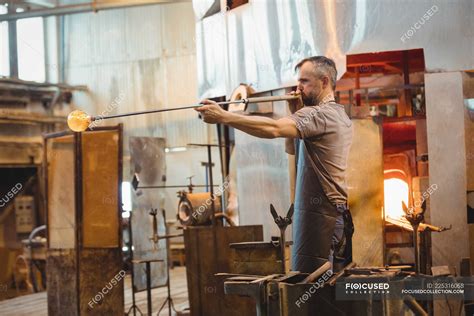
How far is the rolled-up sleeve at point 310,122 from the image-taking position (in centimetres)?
441

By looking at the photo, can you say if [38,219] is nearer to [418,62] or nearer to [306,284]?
[418,62]

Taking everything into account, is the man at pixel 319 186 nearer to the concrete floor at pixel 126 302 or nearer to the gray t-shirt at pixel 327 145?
the gray t-shirt at pixel 327 145

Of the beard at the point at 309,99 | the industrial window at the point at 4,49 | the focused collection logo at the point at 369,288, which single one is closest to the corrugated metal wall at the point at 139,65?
the industrial window at the point at 4,49

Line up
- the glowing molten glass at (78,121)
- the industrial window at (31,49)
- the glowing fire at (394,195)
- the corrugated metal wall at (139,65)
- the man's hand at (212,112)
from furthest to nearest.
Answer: the corrugated metal wall at (139,65), the industrial window at (31,49), the glowing fire at (394,195), the glowing molten glass at (78,121), the man's hand at (212,112)

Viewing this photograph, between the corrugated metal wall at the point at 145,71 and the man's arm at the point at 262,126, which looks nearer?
the man's arm at the point at 262,126

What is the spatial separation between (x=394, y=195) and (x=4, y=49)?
1047 cm

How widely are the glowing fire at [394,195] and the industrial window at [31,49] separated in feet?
33.5

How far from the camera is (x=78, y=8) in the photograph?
1582 centimetres

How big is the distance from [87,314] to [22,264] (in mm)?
6647

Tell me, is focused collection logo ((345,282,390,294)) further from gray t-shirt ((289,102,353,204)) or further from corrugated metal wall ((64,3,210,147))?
corrugated metal wall ((64,3,210,147))

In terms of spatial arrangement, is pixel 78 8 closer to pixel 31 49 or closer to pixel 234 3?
pixel 31 49

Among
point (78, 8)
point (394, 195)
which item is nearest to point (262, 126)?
point (394, 195)

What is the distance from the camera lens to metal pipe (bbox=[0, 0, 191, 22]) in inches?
591

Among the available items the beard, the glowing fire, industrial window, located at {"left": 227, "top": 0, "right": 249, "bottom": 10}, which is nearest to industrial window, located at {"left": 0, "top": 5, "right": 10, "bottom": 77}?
industrial window, located at {"left": 227, "top": 0, "right": 249, "bottom": 10}
